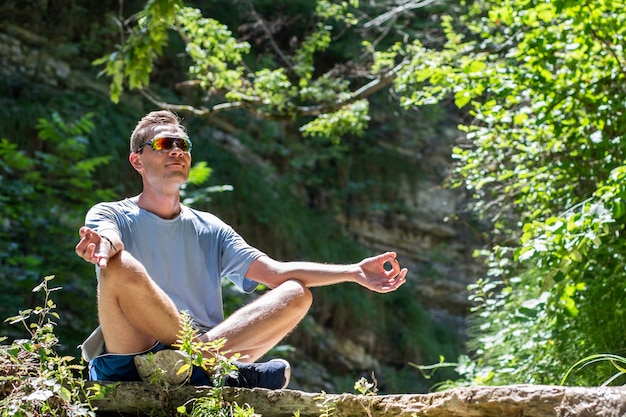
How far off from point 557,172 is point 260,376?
2.98 m

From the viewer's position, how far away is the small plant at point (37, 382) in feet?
7.14

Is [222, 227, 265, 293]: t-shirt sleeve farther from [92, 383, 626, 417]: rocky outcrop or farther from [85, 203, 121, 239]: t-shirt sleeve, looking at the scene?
[92, 383, 626, 417]: rocky outcrop

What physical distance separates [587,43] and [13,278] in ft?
16.3

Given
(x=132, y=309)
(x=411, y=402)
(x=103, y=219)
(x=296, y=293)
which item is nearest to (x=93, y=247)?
(x=132, y=309)

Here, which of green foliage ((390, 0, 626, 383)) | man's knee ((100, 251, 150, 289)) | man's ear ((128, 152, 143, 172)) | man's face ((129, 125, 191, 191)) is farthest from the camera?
green foliage ((390, 0, 626, 383))

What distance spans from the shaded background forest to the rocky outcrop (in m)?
4.06

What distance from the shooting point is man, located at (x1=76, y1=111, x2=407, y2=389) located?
2648 mm

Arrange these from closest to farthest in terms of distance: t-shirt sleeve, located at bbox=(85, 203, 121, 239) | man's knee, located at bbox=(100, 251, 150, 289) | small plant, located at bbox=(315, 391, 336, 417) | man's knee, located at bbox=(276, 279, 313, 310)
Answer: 1. small plant, located at bbox=(315, 391, 336, 417)
2. man's knee, located at bbox=(100, 251, 150, 289)
3. t-shirt sleeve, located at bbox=(85, 203, 121, 239)
4. man's knee, located at bbox=(276, 279, 313, 310)

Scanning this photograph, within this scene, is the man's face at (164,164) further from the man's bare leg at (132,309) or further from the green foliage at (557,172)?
the green foliage at (557,172)

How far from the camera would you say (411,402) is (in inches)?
91.7

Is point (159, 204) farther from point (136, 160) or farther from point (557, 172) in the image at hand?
point (557, 172)

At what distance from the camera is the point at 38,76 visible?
977 cm

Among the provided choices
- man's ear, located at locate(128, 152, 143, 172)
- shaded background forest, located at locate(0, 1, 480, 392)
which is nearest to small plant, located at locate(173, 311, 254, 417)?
man's ear, located at locate(128, 152, 143, 172)

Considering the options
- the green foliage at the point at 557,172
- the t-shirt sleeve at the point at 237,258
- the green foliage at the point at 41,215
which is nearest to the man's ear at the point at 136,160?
the t-shirt sleeve at the point at 237,258
